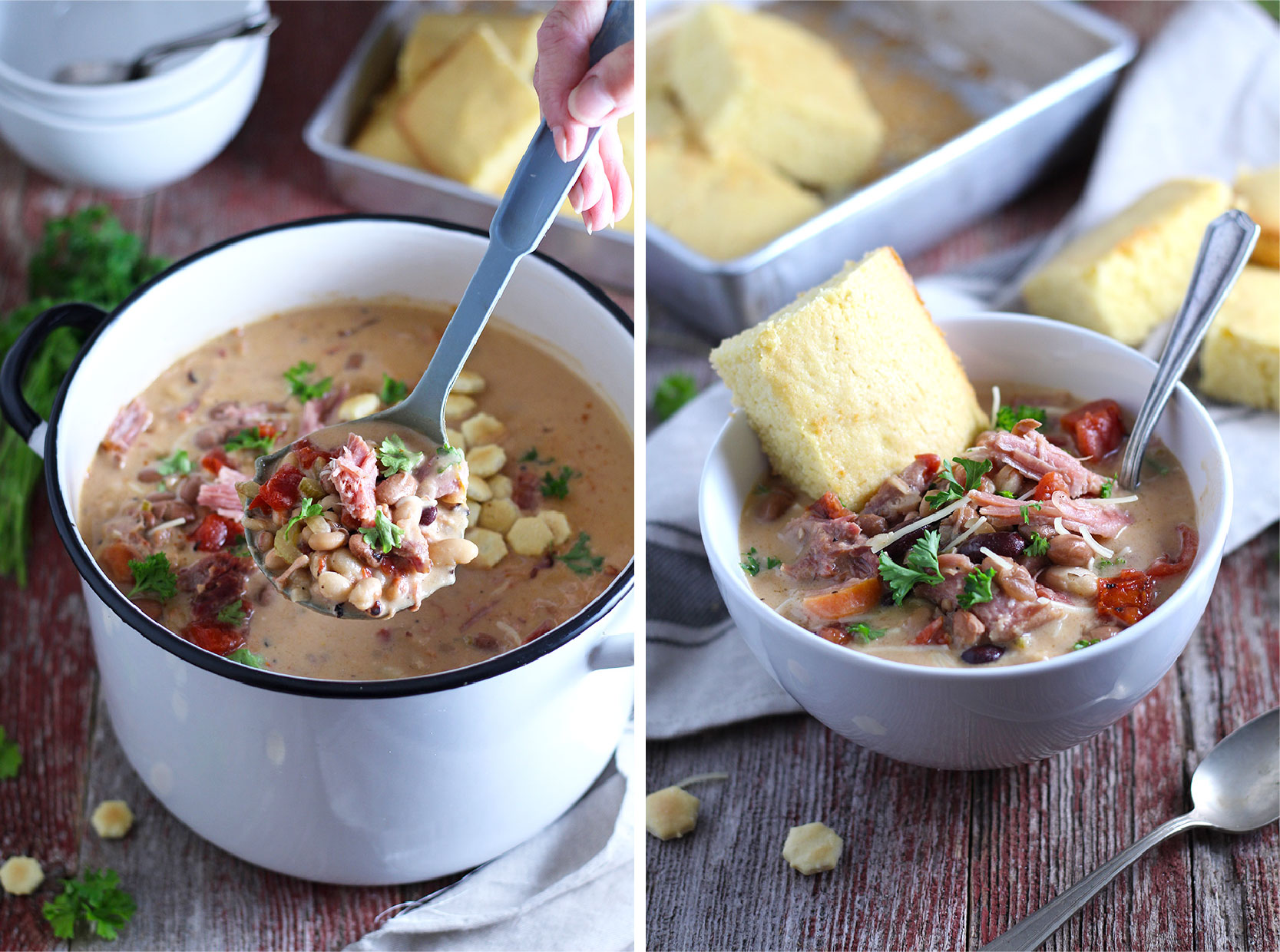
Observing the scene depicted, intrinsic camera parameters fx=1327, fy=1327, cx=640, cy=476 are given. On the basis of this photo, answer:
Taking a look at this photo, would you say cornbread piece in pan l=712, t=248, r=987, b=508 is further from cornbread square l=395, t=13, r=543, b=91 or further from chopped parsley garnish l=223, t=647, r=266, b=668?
cornbread square l=395, t=13, r=543, b=91

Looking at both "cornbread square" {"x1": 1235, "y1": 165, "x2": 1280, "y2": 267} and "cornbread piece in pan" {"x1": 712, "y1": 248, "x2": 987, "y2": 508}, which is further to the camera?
"cornbread square" {"x1": 1235, "y1": 165, "x2": 1280, "y2": 267}

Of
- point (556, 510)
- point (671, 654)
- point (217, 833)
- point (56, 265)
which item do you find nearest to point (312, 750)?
point (217, 833)

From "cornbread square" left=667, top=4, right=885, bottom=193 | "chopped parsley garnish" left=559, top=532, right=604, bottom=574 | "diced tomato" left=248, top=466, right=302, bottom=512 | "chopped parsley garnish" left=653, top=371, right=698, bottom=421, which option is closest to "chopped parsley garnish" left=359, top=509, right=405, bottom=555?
"diced tomato" left=248, top=466, right=302, bottom=512

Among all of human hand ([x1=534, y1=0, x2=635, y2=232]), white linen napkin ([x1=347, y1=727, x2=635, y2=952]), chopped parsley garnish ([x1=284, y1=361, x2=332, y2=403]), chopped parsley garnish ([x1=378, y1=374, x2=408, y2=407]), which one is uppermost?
human hand ([x1=534, y1=0, x2=635, y2=232])

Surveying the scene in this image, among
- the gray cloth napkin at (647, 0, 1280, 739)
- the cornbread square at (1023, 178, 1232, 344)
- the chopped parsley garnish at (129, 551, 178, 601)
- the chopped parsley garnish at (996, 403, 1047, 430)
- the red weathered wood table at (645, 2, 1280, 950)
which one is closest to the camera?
the red weathered wood table at (645, 2, 1280, 950)

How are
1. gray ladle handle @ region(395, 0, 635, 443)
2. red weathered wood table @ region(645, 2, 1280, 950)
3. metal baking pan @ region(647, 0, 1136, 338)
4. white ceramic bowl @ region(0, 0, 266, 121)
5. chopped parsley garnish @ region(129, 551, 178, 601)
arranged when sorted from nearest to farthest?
gray ladle handle @ region(395, 0, 635, 443) < red weathered wood table @ region(645, 2, 1280, 950) < chopped parsley garnish @ region(129, 551, 178, 601) < metal baking pan @ region(647, 0, 1136, 338) < white ceramic bowl @ region(0, 0, 266, 121)

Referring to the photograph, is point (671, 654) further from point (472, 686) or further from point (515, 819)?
point (472, 686)

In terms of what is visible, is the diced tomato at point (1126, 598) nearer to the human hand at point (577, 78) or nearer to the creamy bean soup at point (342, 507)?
the creamy bean soup at point (342, 507)

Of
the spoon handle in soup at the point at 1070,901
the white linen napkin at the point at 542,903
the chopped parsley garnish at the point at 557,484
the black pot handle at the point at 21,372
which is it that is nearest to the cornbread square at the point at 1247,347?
the spoon handle in soup at the point at 1070,901

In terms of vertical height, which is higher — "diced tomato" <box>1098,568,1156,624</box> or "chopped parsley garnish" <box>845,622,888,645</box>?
"diced tomato" <box>1098,568,1156,624</box>
